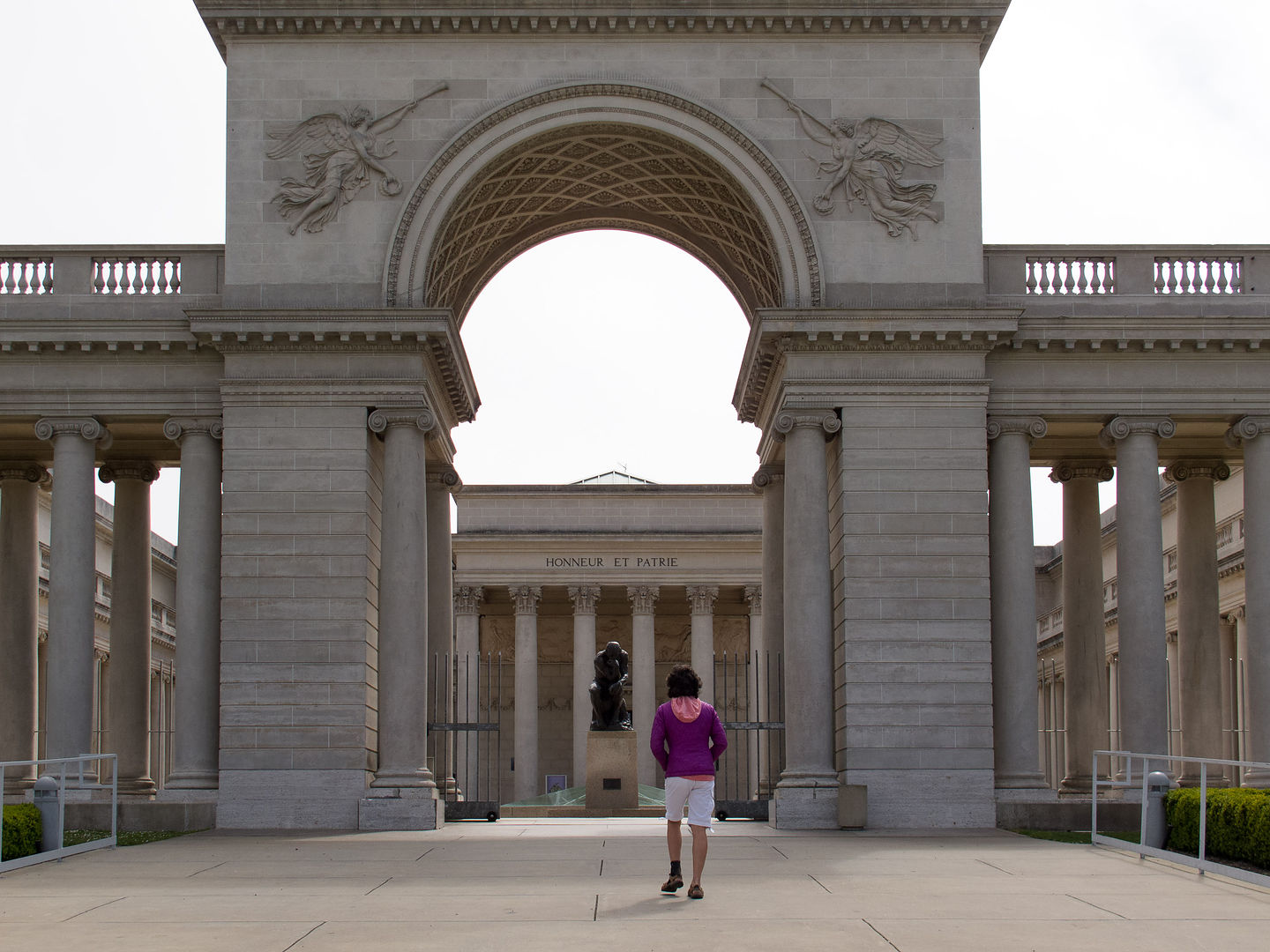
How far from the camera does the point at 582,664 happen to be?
75.3 m

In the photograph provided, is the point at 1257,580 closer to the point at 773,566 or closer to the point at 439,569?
the point at 773,566

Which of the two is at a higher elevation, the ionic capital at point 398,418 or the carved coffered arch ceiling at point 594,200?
the carved coffered arch ceiling at point 594,200

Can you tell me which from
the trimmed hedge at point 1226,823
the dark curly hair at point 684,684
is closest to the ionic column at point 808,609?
the trimmed hedge at point 1226,823

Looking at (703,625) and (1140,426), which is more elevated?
(1140,426)

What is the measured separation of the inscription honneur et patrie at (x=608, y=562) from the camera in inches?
3105

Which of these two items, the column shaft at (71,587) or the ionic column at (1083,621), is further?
the ionic column at (1083,621)

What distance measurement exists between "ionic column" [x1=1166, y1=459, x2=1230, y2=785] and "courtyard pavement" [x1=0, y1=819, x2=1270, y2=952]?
15423 mm

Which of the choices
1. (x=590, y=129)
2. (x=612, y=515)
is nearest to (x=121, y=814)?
(x=590, y=129)

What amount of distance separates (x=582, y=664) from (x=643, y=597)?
191 inches

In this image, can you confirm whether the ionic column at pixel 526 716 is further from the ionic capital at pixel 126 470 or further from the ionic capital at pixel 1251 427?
the ionic capital at pixel 1251 427

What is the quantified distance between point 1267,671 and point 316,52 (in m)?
27.9

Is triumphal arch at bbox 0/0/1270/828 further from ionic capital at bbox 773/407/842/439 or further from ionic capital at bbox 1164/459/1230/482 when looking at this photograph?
ionic capital at bbox 1164/459/1230/482

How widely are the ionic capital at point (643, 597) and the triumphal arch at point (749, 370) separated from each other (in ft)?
120

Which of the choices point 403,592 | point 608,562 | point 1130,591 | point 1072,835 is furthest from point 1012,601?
point 608,562
